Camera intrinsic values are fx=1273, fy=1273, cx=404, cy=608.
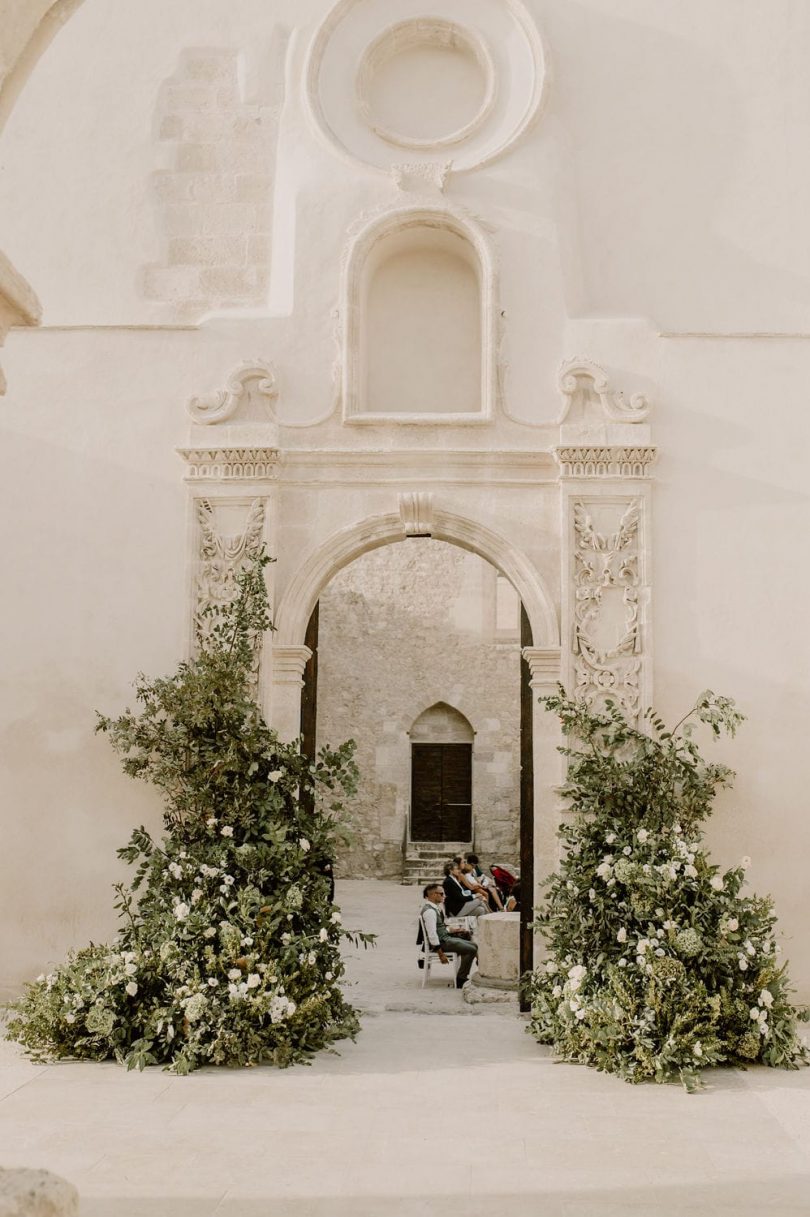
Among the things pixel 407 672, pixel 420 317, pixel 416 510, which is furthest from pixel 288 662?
pixel 407 672

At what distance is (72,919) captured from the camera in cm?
758

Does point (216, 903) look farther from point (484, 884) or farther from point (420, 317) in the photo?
point (484, 884)

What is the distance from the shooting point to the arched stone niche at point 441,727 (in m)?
19.5

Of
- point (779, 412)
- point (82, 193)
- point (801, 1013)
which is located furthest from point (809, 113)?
point (801, 1013)

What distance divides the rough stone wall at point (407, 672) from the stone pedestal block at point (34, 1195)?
54.2 feet

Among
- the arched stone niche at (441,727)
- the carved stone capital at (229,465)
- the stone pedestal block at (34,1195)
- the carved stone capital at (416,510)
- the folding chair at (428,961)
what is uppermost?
the carved stone capital at (229,465)

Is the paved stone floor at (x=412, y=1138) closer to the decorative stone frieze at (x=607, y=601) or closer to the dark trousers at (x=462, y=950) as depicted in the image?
the decorative stone frieze at (x=607, y=601)

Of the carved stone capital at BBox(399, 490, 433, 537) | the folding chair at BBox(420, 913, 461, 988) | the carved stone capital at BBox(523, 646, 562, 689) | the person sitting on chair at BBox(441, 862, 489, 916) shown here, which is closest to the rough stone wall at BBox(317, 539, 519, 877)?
the person sitting on chair at BBox(441, 862, 489, 916)

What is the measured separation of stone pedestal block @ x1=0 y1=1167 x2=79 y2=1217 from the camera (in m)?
Answer: 2.53

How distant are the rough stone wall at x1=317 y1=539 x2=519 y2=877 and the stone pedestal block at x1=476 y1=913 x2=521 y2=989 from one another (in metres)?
9.77

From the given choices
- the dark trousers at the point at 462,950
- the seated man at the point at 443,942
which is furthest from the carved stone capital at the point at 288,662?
the dark trousers at the point at 462,950

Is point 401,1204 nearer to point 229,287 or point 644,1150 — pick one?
point 644,1150

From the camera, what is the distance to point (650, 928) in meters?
6.50

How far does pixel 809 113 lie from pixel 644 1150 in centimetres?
658
